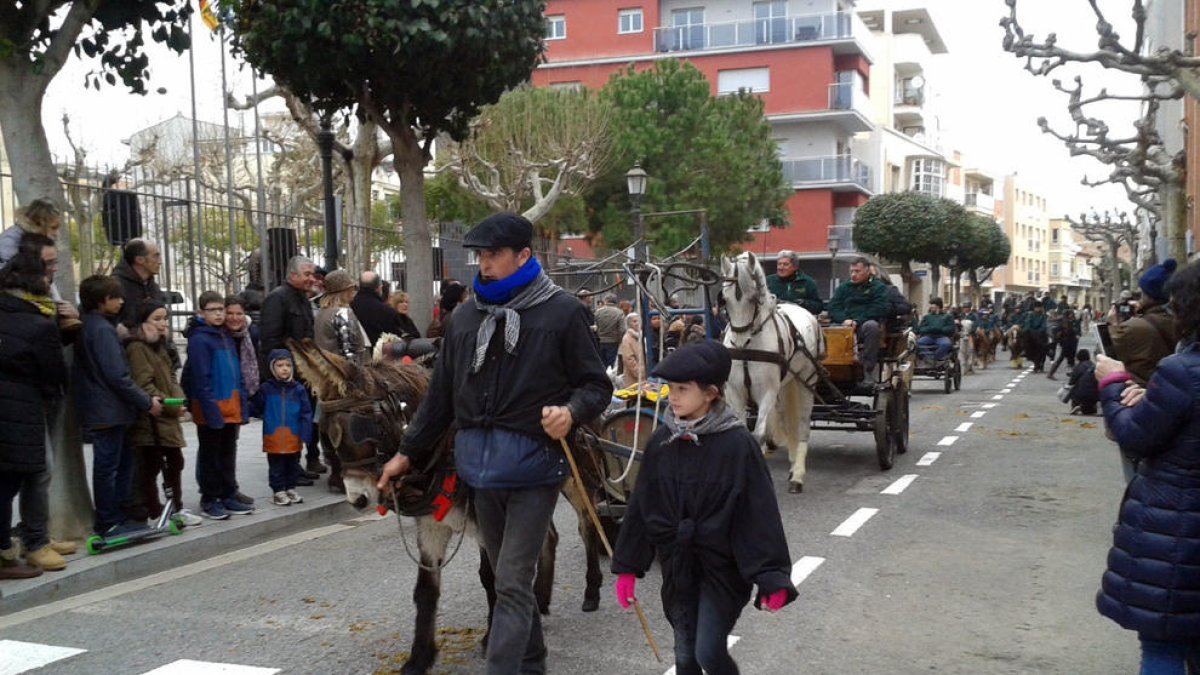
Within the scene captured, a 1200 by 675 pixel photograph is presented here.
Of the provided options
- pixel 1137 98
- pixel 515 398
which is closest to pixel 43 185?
pixel 515 398

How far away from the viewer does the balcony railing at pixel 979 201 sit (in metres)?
77.6

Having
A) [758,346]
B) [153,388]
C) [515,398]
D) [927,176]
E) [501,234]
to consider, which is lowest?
[153,388]

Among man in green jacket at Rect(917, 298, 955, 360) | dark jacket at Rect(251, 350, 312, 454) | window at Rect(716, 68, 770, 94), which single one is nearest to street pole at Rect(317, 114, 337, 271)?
dark jacket at Rect(251, 350, 312, 454)

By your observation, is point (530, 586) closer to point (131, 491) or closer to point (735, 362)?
point (131, 491)

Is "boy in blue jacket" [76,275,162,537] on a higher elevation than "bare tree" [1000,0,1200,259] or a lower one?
lower

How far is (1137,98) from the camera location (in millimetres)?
17188

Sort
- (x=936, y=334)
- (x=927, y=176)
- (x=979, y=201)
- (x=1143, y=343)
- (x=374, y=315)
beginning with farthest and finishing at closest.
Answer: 1. (x=979, y=201)
2. (x=927, y=176)
3. (x=936, y=334)
4. (x=374, y=315)
5. (x=1143, y=343)

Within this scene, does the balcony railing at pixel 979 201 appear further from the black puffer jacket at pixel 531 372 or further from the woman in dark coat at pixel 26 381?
the black puffer jacket at pixel 531 372

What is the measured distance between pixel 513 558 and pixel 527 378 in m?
0.70

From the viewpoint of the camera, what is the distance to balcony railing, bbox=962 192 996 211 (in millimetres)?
77625

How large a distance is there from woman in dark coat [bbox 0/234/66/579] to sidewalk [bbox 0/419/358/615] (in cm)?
23

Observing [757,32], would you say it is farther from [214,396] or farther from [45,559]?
[45,559]

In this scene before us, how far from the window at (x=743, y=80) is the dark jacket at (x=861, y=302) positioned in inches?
1497

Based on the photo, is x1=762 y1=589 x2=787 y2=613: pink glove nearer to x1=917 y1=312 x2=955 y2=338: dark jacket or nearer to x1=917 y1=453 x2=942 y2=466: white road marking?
x1=917 y1=453 x2=942 y2=466: white road marking
